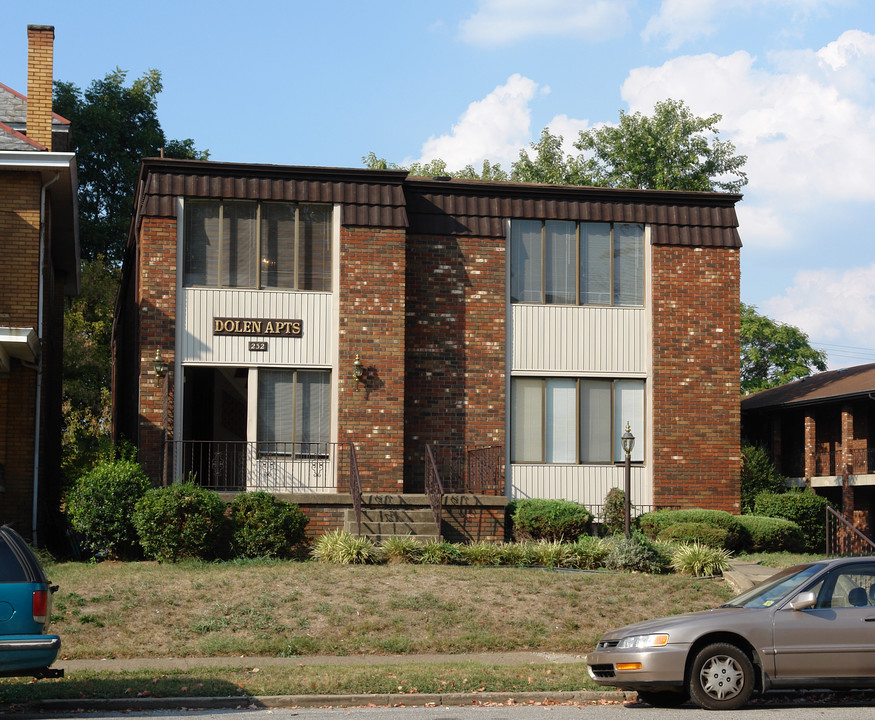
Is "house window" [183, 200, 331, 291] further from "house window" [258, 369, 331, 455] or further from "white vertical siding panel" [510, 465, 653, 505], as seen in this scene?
"white vertical siding panel" [510, 465, 653, 505]

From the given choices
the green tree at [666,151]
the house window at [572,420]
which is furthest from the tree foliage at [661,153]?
the house window at [572,420]

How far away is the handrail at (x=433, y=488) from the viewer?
1992 centimetres

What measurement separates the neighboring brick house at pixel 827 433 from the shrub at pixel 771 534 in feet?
17.2

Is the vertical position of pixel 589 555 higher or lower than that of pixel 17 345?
lower

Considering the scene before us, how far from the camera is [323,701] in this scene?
11.1m

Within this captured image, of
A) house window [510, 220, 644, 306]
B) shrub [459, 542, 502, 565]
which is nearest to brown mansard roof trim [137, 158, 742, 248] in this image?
house window [510, 220, 644, 306]

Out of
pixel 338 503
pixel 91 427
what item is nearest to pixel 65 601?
pixel 338 503

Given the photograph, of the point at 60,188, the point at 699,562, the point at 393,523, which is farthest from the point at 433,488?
the point at 60,188

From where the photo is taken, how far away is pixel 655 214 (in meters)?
23.9

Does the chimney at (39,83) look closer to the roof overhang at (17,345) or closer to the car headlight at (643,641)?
the roof overhang at (17,345)

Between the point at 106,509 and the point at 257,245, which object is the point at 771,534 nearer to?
the point at 257,245

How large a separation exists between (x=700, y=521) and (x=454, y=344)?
6.21 m

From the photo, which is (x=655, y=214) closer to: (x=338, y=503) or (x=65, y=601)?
(x=338, y=503)

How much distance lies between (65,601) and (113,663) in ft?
6.98
